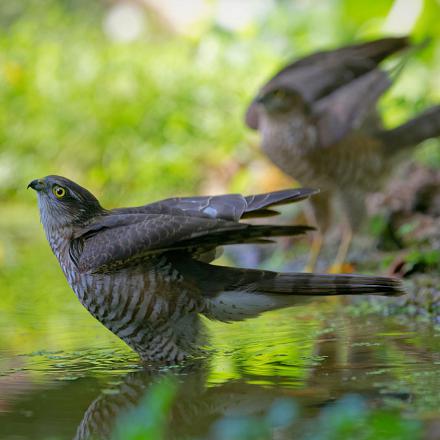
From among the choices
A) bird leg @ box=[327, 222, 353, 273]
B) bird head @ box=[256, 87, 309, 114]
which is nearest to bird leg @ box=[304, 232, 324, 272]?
bird leg @ box=[327, 222, 353, 273]

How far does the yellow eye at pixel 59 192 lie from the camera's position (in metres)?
4.25

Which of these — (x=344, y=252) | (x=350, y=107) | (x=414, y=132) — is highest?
(x=350, y=107)

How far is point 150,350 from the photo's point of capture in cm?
398

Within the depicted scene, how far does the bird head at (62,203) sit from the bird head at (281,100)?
102 inches

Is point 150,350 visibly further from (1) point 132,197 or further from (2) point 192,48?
(2) point 192,48

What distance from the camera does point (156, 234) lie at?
3701 millimetres

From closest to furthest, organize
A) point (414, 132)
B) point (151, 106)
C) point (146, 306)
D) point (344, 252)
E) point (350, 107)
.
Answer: point (146, 306) < point (350, 107) < point (414, 132) < point (344, 252) < point (151, 106)

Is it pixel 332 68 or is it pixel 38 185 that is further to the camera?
pixel 332 68

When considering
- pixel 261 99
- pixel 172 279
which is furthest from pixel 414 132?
pixel 172 279

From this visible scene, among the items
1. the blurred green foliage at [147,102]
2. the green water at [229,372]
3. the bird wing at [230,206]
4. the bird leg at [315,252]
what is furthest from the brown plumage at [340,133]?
the blurred green foliage at [147,102]

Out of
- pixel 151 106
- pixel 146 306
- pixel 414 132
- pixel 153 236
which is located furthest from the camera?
pixel 151 106

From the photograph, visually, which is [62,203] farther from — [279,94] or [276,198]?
[279,94]

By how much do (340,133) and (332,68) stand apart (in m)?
0.76

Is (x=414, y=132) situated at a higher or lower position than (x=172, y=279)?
higher
